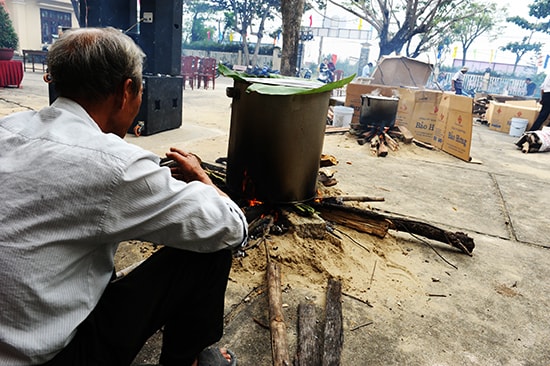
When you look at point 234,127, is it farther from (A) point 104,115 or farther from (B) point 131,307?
(B) point 131,307

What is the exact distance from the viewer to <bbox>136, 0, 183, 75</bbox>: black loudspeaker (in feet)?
23.3

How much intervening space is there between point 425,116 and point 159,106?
588 centimetres

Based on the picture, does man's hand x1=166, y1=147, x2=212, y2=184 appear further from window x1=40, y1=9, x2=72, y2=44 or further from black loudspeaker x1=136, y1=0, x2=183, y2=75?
window x1=40, y1=9, x2=72, y2=44

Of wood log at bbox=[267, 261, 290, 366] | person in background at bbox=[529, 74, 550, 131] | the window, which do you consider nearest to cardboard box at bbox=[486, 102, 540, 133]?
person in background at bbox=[529, 74, 550, 131]

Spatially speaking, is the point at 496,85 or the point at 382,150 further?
the point at 496,85

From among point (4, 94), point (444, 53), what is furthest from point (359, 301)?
point (444, 53)

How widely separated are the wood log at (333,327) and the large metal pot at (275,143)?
88cm

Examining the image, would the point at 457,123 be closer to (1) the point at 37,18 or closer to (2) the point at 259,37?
(2) the point at 259,37

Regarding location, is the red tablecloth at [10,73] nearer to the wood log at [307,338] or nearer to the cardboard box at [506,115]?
the wood log at [307,338]

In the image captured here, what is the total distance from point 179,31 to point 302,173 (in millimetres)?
5688

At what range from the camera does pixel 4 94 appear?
9.94 metres

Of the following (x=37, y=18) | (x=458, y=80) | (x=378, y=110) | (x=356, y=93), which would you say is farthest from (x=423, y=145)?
(x=37, y=18)

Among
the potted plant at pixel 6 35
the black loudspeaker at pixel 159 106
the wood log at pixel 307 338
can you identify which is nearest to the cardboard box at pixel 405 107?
the black loudspeaker at pixel 159 106

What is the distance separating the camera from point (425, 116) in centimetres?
883
